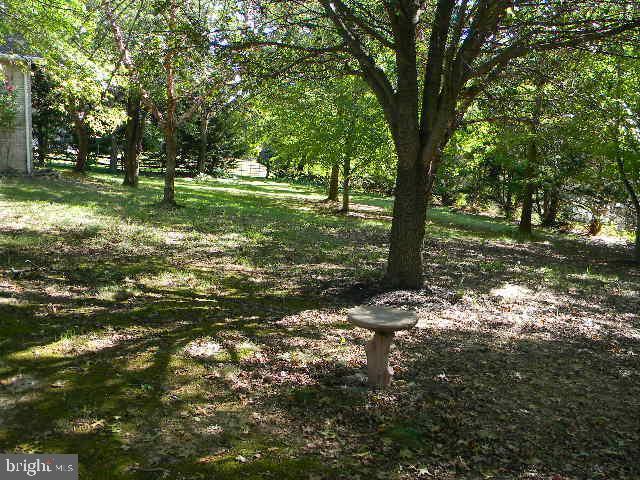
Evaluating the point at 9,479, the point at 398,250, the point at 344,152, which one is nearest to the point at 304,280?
the point at 398,250

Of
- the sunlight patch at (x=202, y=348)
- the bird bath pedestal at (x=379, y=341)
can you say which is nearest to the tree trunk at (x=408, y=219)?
the bird bath pedestal at (x=379, y=341)

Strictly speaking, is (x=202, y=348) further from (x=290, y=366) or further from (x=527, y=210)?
(x=527, y=210)

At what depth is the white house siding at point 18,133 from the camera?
1959 cm

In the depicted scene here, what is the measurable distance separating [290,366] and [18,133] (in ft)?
62.6

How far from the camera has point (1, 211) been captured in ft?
38.9

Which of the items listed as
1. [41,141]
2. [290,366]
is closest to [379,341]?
[290,366]

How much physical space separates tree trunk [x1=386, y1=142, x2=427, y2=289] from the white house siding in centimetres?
1736

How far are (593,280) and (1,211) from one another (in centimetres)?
1296

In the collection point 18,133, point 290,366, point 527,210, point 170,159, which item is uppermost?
point 18,133

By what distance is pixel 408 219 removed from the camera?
7723 mm

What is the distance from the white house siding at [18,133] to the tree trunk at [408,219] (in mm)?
17363

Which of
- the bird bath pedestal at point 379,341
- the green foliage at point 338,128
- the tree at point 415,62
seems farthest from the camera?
the green foliage at point 338,128

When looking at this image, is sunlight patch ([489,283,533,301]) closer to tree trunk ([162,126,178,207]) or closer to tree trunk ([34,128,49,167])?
tree trunk ([162,126,178,207])

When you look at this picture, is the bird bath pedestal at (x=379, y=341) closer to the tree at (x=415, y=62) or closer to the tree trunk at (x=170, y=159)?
the tree at (x=415, y=62)
